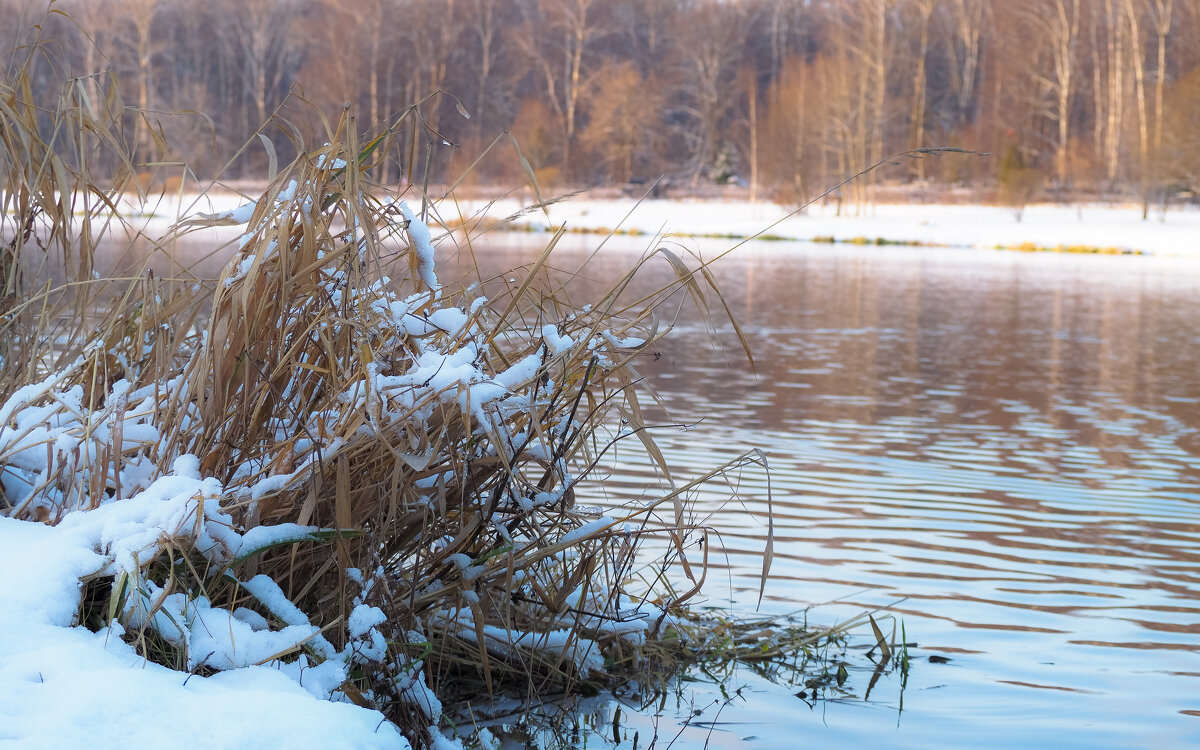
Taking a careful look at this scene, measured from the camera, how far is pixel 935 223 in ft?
133

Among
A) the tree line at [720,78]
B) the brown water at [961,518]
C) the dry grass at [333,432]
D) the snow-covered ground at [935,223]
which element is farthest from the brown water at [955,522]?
the tree line at [720,78]

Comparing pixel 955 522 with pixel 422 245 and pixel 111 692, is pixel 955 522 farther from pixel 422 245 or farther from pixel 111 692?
pixel 111 692

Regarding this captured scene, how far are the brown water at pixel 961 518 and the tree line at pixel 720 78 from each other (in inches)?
1235

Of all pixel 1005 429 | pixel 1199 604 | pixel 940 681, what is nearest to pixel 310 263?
pixel 940 681

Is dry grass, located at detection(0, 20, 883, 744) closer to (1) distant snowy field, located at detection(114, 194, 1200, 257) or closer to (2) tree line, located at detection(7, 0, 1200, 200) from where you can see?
(1) distant snowy field, located at detection(114, 194, 1200, 257)

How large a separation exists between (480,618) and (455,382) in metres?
0.60

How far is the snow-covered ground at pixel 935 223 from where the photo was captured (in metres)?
35.5

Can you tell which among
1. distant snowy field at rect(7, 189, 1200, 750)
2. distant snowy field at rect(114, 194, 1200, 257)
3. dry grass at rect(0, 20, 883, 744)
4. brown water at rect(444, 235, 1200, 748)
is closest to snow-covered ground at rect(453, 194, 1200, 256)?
distant snowy field at rect(114, 194, 1200, 257)

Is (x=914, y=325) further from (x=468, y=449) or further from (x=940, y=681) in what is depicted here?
(x=468, y=449)

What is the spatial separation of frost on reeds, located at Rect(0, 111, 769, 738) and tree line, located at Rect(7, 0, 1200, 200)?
134ft

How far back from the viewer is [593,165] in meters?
62.2

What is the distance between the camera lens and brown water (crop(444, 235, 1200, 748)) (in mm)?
3447

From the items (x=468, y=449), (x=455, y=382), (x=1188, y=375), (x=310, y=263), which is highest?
(x=310, y=263)

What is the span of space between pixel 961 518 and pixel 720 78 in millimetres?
64004
